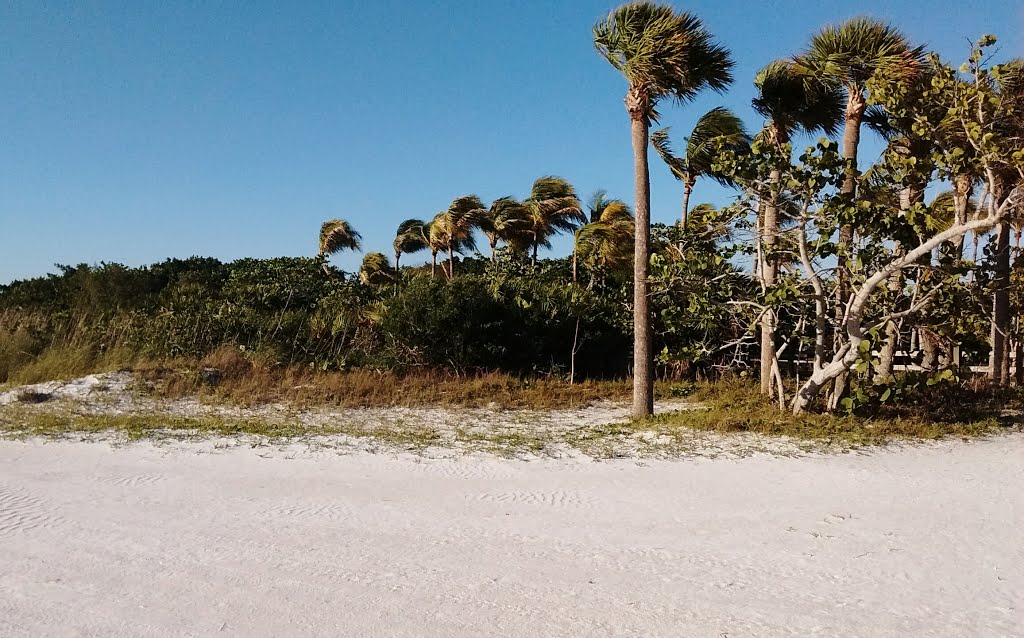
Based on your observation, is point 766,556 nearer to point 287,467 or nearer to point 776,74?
point 287,467

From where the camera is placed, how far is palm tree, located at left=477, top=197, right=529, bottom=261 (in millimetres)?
24344

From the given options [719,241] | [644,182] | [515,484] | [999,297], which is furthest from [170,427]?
[999,297]

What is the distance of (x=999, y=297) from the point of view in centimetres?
1369

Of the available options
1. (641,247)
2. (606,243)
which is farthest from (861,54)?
(606,243)

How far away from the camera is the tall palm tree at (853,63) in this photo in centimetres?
1055

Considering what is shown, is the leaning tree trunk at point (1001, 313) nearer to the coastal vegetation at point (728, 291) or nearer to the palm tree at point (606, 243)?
the coastal vegetation at point (728, 291)

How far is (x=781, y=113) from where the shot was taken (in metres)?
12.8

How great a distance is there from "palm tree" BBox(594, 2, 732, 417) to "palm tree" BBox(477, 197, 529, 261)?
11.8 meters

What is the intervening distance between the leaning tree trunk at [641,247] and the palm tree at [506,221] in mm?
11794

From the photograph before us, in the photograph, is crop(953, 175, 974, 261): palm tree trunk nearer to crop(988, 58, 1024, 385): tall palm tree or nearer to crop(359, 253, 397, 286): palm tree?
crop(988, 58, 1024, 385): tall palm tree

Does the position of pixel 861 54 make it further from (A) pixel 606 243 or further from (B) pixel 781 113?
(A) pixel 606 243

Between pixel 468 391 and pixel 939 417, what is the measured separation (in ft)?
24.1

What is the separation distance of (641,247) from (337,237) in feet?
98.6

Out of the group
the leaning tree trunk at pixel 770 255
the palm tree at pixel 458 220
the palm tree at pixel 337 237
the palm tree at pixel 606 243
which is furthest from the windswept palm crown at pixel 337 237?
the leaning tree trunk at pixel 770 255
